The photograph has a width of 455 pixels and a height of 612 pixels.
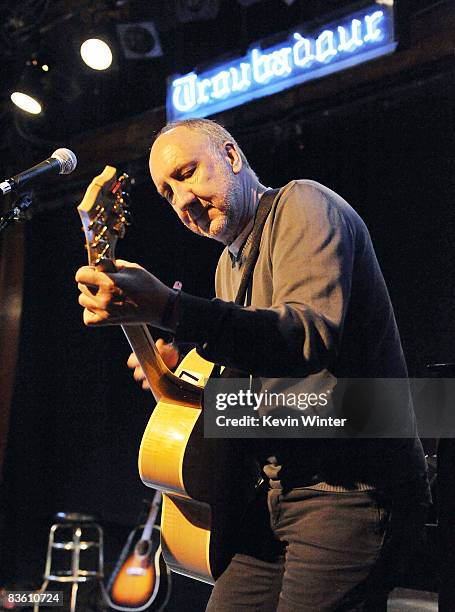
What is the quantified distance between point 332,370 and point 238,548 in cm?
58

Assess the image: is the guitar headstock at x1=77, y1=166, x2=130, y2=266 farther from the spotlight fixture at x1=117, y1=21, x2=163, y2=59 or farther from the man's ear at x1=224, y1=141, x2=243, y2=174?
the spotlight fixture at x1=117, y1=21, x2=163, y2=59

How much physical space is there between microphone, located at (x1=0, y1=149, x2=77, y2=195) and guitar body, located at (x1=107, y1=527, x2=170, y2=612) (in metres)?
3.39

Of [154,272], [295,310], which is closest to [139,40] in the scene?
Answer: [154,272]

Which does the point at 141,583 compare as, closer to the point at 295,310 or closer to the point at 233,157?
the point at 233,157

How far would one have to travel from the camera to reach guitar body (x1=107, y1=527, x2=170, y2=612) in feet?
15.8

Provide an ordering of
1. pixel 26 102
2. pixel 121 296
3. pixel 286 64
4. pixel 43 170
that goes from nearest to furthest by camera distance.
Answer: pixel 121 296 < pixel 43 170 < pixel 286 64 < pixel 26 102

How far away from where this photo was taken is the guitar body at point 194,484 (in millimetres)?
1771

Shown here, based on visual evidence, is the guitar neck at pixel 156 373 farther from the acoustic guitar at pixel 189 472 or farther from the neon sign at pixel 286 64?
the neon sign at pixel 286 64

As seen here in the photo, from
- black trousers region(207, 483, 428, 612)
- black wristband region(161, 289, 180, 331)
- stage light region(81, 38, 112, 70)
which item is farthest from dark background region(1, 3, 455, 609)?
black wristband region(161, 289, 180, 331)

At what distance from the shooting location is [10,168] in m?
5.88

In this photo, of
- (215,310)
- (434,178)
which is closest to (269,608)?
(215,310)

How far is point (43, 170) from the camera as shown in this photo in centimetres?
216

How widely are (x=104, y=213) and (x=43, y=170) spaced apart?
78 centimetres

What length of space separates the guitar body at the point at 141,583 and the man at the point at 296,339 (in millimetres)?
3337
